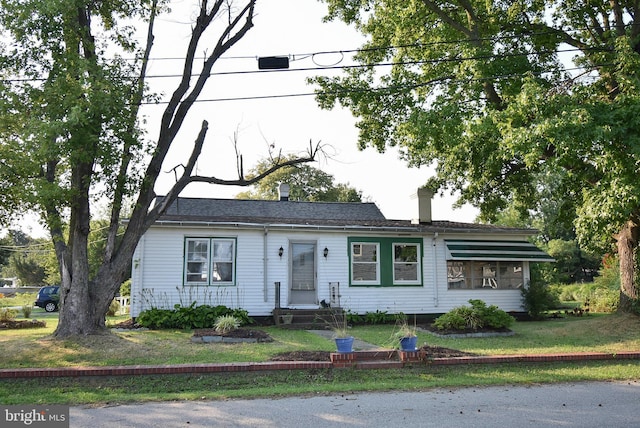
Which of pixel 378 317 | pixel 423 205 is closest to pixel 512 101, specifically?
pixel 423 205

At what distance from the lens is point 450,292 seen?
17156 millimetres

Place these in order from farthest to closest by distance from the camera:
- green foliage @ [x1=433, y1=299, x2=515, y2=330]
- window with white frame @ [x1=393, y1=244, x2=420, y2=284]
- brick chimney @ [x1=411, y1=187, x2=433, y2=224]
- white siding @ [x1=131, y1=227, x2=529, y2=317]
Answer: brick chimney @ [x1=411, y1=187, x2=433, y2=224], window with white frame @ [x1=393, y1=244, x2=420, y2=284], white siding @ [x1=131, y1=227, x2=529, y2=317], green foliage @ [x1=433, y1=299, x2=515, y2=330]

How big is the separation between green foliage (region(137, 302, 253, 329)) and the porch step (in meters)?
1.35

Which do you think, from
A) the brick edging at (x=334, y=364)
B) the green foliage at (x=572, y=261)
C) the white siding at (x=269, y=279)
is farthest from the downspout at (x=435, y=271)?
the green foliage at (x=572, y=261)

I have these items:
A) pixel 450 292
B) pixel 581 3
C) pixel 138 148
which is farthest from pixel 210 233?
pixel 581 3

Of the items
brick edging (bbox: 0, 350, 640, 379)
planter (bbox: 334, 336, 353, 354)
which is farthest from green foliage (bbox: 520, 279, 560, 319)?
planter (bbox: 334, 336, 353, 354)

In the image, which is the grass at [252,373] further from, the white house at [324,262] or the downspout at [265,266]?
the downspout at [265,266]

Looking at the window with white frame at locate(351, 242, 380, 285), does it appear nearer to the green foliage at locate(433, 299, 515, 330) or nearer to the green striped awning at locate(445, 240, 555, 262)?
the green striped awning at locate(445, 240, 555, 262)

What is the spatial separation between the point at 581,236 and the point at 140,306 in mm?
11996

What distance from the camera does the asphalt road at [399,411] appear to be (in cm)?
553

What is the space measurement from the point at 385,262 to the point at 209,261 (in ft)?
18.8

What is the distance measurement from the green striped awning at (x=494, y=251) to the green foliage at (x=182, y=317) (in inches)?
307

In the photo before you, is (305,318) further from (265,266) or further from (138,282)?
(138,282)

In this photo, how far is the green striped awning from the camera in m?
17.1
